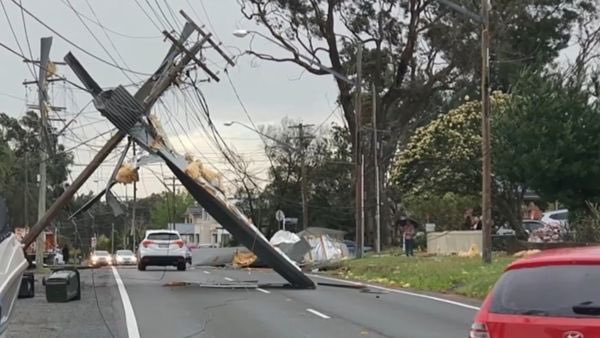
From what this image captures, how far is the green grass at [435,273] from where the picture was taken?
22.5m

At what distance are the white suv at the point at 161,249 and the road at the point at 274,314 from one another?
1106 centimetres

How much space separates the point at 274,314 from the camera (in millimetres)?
17578

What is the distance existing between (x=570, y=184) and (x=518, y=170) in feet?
6.06

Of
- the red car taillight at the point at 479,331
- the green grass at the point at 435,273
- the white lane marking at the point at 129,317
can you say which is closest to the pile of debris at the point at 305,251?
the green grass at the point at 435,273

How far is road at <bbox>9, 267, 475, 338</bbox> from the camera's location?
14.6 m

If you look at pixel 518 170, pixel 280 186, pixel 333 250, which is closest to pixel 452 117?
pixel 333 250

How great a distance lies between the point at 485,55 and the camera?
24953 millimetres

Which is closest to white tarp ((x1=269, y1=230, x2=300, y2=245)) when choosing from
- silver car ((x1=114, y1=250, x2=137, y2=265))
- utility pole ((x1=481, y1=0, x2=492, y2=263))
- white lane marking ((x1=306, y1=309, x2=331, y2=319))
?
silver car ((x1=114, y1=250, x2=137, y2=265))

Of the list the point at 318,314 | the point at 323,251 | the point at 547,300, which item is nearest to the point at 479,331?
the point at 547,300

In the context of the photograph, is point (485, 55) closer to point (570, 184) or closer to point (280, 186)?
point (570, 184)

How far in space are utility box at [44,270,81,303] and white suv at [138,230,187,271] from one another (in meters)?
14.5

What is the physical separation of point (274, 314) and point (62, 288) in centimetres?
560

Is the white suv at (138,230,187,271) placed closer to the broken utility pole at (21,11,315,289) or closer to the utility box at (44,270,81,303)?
the broken utility pole at (21,11,315,289)

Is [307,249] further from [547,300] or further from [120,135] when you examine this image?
[547,300]
